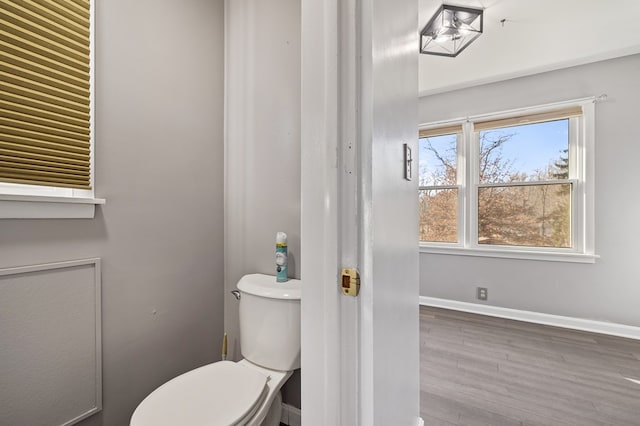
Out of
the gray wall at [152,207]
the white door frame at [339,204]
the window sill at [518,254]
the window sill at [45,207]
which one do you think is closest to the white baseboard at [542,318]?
the window sill at [518,254]

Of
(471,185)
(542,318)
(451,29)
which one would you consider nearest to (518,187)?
(471,185)

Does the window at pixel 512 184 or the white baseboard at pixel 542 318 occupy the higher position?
the window at pixel 512 184

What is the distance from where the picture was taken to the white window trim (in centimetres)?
93

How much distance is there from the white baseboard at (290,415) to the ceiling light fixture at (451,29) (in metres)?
2.47

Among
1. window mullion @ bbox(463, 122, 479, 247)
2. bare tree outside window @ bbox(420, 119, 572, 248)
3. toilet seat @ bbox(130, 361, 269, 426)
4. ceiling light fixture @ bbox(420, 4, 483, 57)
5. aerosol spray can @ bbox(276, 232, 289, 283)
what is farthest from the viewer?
window mullion @ bbox(463, 122, 479, 247)

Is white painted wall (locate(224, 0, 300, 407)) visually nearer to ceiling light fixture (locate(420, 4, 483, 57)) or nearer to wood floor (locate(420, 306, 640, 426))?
wood floor (locate(420, 306, 640, 426))

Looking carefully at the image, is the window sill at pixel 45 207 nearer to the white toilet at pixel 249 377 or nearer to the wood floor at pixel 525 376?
the white toilet at pixel 249 377

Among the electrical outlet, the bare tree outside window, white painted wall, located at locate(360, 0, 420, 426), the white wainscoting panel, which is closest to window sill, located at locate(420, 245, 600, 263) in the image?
the bare tree outside window

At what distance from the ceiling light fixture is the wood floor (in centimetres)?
238

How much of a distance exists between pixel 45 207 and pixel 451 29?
97.3 inches

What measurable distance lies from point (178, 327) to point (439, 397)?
1.54m

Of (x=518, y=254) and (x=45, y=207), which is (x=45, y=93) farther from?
(x=518, y=254)

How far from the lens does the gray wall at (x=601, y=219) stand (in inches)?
97.1

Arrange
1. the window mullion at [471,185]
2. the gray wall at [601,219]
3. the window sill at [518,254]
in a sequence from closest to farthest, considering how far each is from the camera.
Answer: the gray wall at [601,219], the window sill at [518,254], the window mullion at [471,185]
